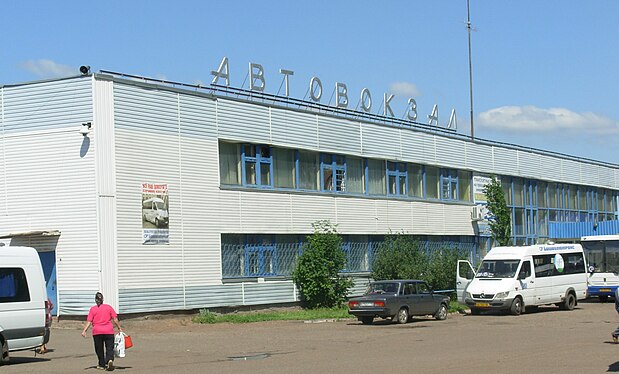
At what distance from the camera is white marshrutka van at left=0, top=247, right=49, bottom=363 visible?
18.9 m

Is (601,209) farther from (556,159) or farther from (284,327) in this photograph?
(284,327)

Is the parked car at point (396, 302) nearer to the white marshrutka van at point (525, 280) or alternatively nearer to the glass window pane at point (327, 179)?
the white marshrutka van at point (525, 280)

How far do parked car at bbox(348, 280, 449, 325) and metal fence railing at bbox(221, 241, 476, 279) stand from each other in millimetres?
4827

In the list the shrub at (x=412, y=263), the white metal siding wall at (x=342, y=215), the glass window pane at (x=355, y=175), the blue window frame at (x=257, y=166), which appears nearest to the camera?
the white metal siding wall at (x=342, y=215)

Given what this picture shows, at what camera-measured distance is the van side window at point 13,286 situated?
63.0 ft

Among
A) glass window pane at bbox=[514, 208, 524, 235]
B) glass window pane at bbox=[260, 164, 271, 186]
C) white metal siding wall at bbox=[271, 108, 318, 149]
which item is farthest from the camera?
glass window pane at bbox=[514, 208, 524, 235]

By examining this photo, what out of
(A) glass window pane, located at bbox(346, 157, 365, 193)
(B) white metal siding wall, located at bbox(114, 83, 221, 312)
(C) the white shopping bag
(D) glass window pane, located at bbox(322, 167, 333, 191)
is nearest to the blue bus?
(A) glass window pane, located at bbox(346, 157, 365, 193)

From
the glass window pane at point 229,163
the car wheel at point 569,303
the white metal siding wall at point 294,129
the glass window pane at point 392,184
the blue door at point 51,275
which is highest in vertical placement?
the white metal siding wall at point 294,129

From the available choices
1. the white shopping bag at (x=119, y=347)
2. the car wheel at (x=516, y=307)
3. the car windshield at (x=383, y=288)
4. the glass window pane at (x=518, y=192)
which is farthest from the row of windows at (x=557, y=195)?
the white shopping bag at (x=119, y=347)

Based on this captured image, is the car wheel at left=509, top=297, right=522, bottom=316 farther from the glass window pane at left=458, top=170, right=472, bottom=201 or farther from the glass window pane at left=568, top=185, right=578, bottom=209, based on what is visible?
the glass window pane at left=568, top=185, right=578, bottom=209

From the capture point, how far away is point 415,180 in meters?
43.8

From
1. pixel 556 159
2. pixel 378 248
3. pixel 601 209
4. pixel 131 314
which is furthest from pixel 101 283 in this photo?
pixel 601 209

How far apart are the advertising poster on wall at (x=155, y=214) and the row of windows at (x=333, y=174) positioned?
323 centimetres

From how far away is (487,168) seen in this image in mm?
48906
